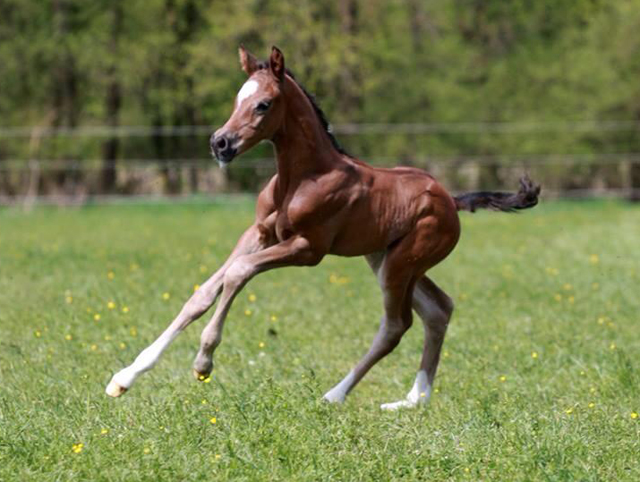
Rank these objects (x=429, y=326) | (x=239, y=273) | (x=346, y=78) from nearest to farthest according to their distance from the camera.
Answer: (x=239, y=273)
(x=429, y=326)
(x=346, y=78)

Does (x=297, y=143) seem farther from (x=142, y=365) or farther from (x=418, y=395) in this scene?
(x=418, y=395)

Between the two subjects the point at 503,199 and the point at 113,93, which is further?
the point at 113,93

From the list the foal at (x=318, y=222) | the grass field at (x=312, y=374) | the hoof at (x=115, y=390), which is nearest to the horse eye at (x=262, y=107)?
the foal at (x=318, y=222)

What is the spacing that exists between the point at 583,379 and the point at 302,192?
2.54 m

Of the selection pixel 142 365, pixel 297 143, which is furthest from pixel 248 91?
pixel 142 365

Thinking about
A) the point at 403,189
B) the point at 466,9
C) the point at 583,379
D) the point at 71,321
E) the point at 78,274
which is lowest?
the point at 466,9

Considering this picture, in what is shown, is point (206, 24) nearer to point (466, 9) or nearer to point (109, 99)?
point (109, 99)

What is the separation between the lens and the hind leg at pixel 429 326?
25.3 ft

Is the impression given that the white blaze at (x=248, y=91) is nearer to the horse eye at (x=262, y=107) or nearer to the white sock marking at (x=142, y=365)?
the horse eye at (x=262, y=107)

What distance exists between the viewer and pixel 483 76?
40188 millimetres

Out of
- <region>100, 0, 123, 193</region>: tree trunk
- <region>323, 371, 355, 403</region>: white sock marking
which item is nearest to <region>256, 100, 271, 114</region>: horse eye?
<region>323, 371, 355, 403</region>: white sock marking

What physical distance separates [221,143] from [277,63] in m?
0.59

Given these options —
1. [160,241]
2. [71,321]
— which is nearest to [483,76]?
[160,241]

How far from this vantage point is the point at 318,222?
6.96 metres
